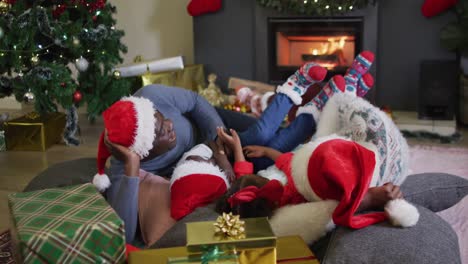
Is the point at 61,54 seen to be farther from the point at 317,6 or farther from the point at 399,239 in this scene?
the point at 399,239

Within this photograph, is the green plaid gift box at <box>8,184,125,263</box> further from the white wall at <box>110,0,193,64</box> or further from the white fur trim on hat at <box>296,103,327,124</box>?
the white wall at <box>110,0,193,64</box>

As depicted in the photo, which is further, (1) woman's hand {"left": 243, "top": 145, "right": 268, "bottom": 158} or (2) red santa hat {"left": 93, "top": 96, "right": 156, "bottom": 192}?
(1) woman's hand {"left": 243, "top": 145, "right": 268, "bottom": 158}

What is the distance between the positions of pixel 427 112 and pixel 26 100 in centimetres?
271

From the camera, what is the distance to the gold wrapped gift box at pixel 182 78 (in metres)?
3.86

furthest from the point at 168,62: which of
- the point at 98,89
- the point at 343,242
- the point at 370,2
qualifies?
the point at 343,242

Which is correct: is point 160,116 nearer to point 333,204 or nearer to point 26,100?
A: point 333,204

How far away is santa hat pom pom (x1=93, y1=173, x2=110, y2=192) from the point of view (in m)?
1.67

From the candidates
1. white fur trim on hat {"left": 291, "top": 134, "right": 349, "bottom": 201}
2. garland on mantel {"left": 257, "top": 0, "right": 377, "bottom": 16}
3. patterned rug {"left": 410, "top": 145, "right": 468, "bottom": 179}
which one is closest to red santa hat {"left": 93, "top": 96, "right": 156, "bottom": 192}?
white fur trim on hat {"left": 291, "top": 134, "right": 349, "bottom": 201}

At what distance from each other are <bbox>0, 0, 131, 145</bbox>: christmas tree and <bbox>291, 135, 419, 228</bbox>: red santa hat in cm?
256

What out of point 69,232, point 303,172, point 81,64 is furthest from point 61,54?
point 69,232

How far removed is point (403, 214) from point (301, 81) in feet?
3.07

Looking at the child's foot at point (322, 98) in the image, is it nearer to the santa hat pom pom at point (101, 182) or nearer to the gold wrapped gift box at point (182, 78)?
the santa hat pom pom at point (101, 182)

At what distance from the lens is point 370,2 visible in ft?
12.6

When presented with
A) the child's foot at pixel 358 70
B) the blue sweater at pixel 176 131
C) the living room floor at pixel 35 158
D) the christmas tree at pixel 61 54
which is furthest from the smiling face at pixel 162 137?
the christmas tree at pixel 61 54
